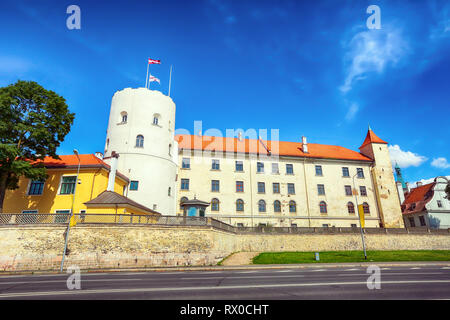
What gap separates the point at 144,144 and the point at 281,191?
73.7ft

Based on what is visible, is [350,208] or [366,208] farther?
[366,208]

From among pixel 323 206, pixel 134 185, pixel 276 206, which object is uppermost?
pixel 134 185

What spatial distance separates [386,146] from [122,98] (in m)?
46.1

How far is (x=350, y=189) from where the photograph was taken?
1772 inches

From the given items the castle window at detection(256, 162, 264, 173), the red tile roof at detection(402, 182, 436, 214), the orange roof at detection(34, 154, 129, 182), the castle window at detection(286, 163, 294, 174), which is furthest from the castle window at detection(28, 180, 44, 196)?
the red tile roof at detection(402, 182, 436, 214)

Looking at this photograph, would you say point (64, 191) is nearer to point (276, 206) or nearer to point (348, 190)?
point (276, 206)

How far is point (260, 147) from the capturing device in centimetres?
4634

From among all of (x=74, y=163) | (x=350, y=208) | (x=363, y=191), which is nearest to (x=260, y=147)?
(x=350, y=208)

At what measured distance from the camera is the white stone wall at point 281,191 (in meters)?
40.1

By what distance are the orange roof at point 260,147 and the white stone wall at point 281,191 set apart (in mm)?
1243

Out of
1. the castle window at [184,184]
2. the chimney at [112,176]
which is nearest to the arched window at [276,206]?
the castle window at [184,184]
